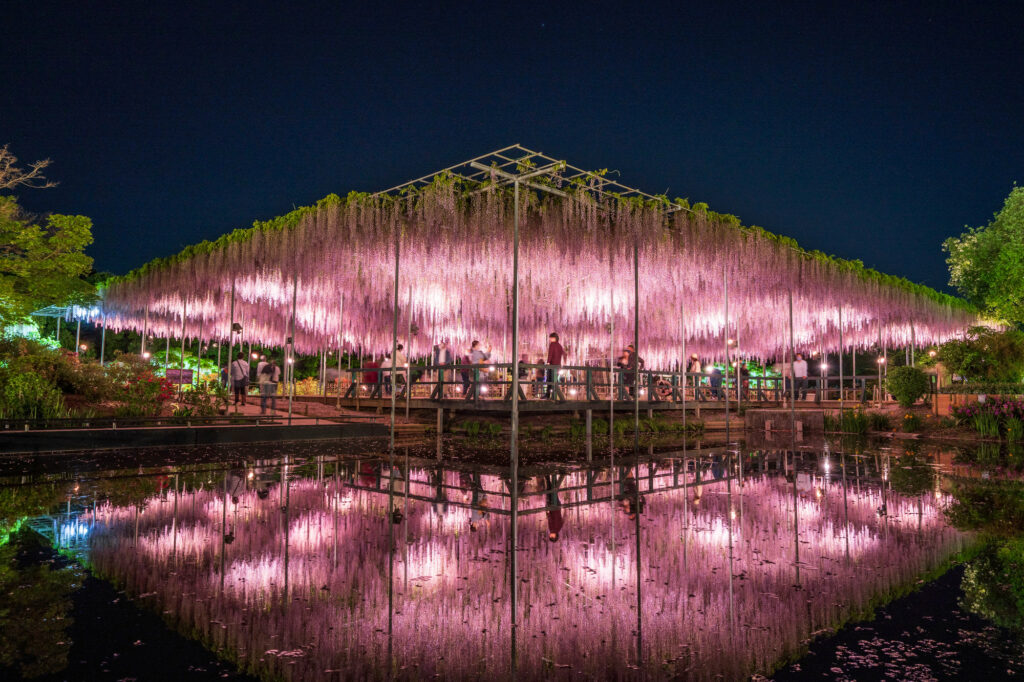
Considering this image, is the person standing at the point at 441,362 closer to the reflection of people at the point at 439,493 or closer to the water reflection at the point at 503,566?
the reflection of people at the point at 439,493

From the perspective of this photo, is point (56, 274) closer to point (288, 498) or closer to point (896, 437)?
point (288, 498)

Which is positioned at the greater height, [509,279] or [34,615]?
[509,279]

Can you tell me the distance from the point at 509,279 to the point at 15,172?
12.7 metres

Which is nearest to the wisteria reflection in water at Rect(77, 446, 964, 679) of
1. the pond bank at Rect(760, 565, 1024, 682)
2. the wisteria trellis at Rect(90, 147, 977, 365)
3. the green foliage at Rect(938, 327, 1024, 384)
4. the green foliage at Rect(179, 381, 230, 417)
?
the pond bank at Rect(760, 565, 1024, 682)

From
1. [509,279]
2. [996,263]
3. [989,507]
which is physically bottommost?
[989,507]

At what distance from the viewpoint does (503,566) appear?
3.66 meters

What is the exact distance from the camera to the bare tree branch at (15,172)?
595 inches

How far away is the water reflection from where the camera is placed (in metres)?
2.53

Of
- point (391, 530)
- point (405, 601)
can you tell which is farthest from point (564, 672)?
point (391, 530)

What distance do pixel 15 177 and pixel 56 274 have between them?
3629 millimetres

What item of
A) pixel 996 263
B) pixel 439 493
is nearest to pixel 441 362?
pixel 439 493

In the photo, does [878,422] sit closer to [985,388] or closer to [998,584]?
[985,388]

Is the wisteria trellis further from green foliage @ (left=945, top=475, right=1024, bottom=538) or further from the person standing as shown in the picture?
green foliage @ (left=945, top=475, right=1024, bottom=538)

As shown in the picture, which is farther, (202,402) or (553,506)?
(202,402)
